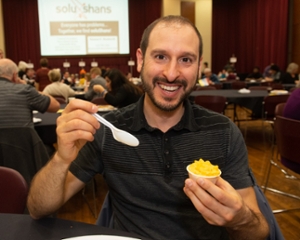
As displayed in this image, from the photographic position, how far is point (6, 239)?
1.02 metres

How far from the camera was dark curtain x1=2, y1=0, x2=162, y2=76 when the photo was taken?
14039 millimetres

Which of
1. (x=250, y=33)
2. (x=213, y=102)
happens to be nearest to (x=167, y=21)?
(x=213, y=102)

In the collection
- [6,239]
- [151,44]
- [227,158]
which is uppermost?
[151,44]

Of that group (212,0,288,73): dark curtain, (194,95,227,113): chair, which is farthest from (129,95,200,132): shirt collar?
(212,0,288,73): dark curtain

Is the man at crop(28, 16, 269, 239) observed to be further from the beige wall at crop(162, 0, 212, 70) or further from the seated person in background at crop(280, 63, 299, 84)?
the beige wall at crop(162, 0, 212, 70)

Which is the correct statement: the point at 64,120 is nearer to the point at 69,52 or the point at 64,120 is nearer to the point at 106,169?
the point at 106,169

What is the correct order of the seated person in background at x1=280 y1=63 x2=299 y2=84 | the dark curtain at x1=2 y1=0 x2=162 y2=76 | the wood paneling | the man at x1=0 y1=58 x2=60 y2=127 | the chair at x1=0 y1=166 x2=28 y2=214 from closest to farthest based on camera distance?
the chair at x1=0 y1=166 x2=28 y2=214
the man at x1=0 y1=58 x2=60 y2=127
the seated person in background at x1=280 y1=63 x2=299 y2=84
the wood paneling
the dark curtain at x1=2 y1=0 x2=162 y2=76

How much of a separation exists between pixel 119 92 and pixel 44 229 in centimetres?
356

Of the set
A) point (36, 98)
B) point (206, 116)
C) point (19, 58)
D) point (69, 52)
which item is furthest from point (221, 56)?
point (206, 116)

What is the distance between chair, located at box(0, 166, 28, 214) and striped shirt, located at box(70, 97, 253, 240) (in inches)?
9.9

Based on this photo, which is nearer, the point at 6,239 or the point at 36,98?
the point at 6,239

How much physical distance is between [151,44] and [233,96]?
4.41 meters

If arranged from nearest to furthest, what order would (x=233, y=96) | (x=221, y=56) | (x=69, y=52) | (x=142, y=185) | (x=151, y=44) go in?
(x=142, y=185) < (x=151, y=44) < (x=233, y=96) < (x=69, y=52) < (x=221, y=56)

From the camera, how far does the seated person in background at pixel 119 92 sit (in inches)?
179
